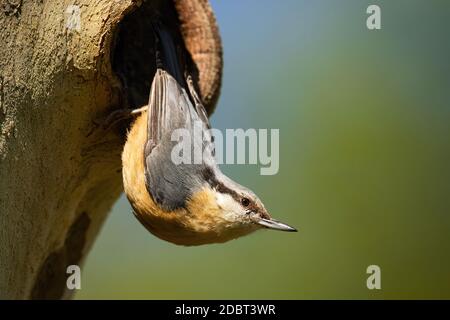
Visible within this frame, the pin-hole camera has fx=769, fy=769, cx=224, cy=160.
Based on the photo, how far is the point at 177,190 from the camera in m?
4.40

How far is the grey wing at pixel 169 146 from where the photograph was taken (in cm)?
439

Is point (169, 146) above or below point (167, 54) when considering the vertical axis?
below

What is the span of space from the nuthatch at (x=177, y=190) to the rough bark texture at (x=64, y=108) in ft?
0.96

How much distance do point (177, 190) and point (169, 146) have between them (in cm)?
27

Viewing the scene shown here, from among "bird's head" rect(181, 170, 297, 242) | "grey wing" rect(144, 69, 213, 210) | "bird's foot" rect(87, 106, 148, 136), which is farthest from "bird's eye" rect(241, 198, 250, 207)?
"bird's foot" rect(87, 106, 148, 136)

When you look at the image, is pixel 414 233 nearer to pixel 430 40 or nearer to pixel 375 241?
pixel 375 241

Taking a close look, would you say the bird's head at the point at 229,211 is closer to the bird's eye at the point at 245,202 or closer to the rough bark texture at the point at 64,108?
the bird's eye at the point at 245,202

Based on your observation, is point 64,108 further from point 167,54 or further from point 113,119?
point 167,54

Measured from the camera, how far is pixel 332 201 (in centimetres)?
660

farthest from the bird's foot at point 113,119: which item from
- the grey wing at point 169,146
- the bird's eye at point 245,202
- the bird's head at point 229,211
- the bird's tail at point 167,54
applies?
the bird's eye at point 245,202

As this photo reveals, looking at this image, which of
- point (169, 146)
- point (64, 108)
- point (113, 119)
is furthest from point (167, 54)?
point (64, 108)

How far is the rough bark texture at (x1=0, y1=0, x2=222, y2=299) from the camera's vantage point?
401cm

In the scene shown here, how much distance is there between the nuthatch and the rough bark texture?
0.96 ft
